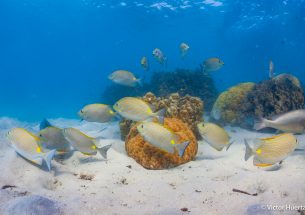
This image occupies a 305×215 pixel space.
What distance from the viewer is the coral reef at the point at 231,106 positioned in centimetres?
1062

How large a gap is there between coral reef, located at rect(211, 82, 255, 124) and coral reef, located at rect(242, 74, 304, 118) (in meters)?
0.35

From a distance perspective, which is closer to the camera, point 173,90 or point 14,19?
point 173,90

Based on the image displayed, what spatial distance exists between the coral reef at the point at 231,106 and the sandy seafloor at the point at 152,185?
4.49m

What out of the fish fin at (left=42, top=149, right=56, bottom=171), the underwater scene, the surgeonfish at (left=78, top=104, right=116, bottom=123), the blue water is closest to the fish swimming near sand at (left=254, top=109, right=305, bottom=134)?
the underwater scene

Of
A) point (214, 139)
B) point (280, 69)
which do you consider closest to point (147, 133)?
point (214, 139)

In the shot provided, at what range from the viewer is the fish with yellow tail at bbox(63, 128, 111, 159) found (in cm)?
525

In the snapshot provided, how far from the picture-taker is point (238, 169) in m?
5.47

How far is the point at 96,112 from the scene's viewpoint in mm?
6512

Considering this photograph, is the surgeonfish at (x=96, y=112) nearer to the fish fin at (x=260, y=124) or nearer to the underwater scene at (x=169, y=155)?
the underwater scene at (x=169, y=155)

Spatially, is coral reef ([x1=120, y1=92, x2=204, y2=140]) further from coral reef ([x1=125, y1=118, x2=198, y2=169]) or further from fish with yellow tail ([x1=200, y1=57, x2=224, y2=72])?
fish with yellow tail ([x1=200, y1=57, x2=224, y2=72])

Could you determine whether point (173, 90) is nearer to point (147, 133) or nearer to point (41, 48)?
point (147, 133)

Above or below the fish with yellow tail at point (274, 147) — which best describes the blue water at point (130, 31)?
above

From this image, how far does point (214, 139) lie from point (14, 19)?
7182 centimetres

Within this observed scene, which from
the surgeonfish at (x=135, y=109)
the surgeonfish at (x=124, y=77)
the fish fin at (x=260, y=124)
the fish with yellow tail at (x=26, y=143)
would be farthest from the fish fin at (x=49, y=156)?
the surgeonfish at (x=124, y=77)
